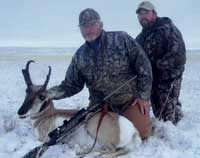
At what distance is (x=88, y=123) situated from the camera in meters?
6.71

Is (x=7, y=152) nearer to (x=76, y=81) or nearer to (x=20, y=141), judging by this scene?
(x=20, y=141)

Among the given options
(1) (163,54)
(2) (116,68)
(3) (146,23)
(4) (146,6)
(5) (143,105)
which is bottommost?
(5) (143,105)

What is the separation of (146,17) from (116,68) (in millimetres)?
1486

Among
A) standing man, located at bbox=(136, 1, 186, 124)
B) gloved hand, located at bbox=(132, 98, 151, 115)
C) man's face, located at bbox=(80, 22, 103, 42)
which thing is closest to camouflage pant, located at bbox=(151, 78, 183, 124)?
standing man, located at bbox=(136, 1, 186, 124)

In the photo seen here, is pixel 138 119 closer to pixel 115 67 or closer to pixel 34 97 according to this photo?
pixel 115 67

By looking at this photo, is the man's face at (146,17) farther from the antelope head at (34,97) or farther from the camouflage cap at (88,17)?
the antelope head at (34,97)

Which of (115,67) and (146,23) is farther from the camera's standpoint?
(146,23)

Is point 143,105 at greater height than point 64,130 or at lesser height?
greater

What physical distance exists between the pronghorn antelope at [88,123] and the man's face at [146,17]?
81.1 inches

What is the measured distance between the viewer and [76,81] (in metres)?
7.32

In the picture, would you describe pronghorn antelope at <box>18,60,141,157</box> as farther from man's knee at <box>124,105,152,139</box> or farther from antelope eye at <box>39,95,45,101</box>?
man's knee at <box>124,105,152,139</box>

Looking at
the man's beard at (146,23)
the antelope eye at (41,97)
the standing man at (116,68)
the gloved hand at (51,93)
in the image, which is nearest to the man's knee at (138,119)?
the standing man at (116,68)

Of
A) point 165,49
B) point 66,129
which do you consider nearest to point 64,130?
point 66,129

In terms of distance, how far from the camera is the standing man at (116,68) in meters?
6.91
